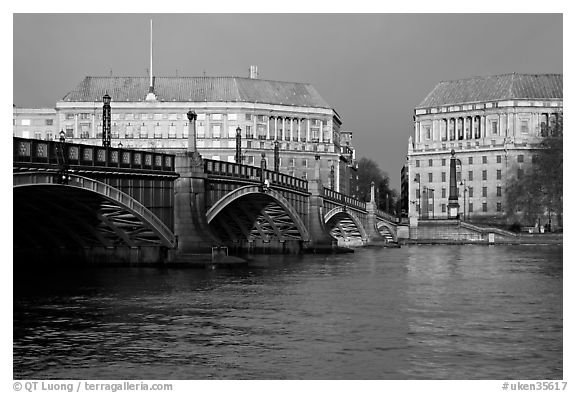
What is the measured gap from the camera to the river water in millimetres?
31719

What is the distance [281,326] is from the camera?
41031mm

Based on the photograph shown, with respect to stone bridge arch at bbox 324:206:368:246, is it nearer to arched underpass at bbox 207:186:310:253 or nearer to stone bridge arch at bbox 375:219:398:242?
stone bridge arch at bbox 375:219:398:242

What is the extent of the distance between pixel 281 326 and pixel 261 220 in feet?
211

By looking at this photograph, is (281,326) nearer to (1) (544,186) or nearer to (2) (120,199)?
(2) (120,199)

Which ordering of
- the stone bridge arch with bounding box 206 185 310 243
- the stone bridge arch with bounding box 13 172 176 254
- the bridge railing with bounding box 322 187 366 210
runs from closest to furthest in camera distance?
the stone bridge arch with bounding box 13 172 176 254 → the stone bridge arch with bounding box 206 185 310 243 → the bridge railing with bounding box 322 187 366 210

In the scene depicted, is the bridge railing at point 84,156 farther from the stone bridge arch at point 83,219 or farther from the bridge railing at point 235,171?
the bridge railing at point 235,171

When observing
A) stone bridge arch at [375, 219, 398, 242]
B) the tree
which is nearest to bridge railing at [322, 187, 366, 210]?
stone bridge arch at [375, 219, 398, 242]

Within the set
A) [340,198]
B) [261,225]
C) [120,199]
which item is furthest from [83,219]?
[340,198]

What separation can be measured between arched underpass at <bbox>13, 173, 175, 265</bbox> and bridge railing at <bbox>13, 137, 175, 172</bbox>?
1.64 m

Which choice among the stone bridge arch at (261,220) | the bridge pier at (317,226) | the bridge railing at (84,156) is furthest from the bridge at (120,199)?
the bridge pier at (317,226)

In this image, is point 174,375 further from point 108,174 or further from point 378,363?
point 108,174

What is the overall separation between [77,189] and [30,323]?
18702mm

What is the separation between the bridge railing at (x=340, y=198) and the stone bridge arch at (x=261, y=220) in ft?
35.0
